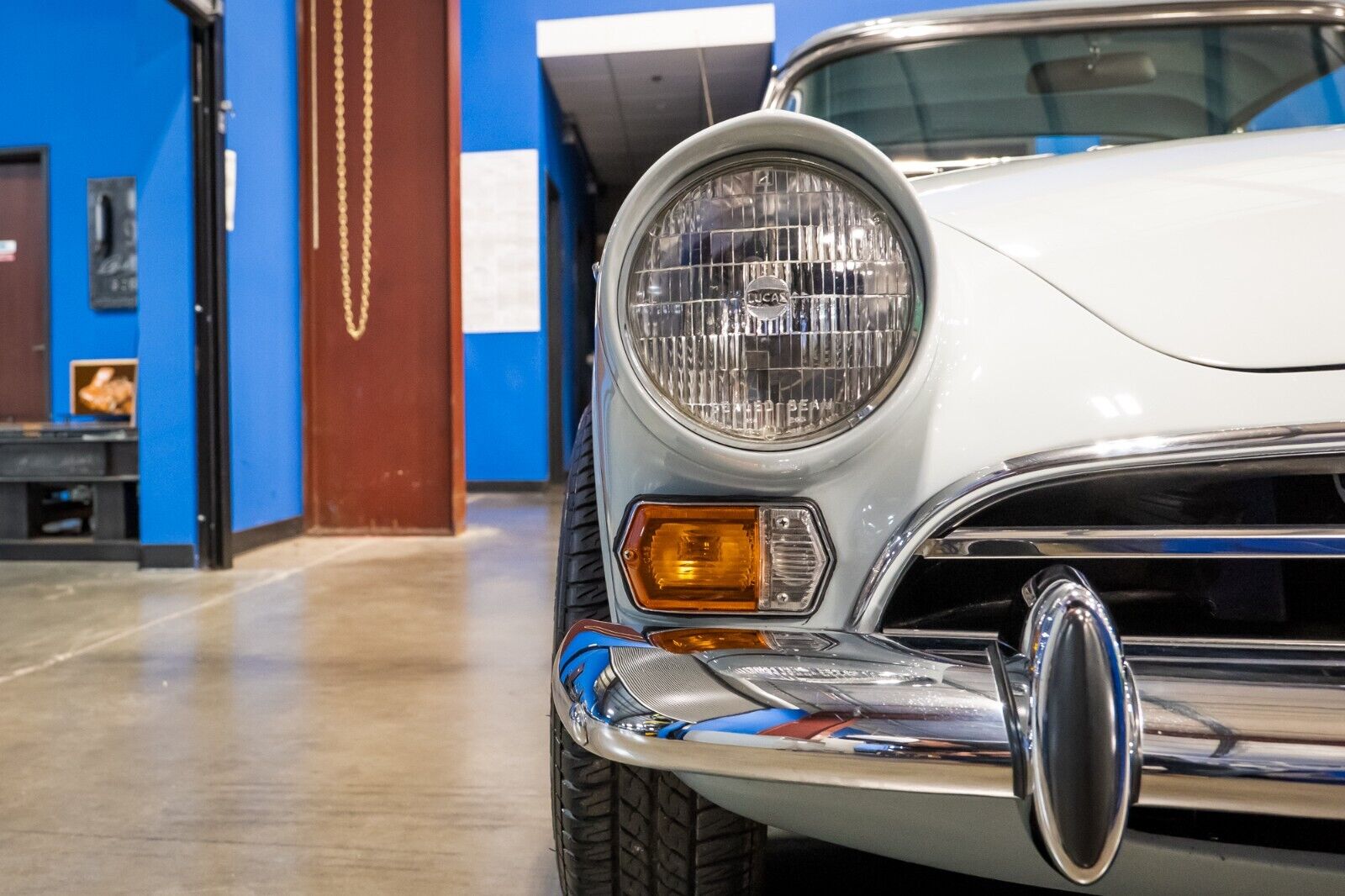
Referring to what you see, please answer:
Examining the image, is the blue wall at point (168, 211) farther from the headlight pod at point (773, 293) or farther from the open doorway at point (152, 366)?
the headlight pod at point (773, 293)

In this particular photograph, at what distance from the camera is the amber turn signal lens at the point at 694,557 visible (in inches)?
29.2

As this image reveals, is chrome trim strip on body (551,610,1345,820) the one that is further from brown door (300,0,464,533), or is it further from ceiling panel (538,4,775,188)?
ceiling panel (538,4,775,188)

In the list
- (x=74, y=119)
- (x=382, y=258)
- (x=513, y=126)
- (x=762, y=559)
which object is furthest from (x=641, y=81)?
(x=762, y=559)

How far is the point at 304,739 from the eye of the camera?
5.02 ft

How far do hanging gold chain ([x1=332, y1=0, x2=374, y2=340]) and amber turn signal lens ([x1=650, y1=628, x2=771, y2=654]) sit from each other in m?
3.69

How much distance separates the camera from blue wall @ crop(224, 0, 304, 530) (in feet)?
11.5

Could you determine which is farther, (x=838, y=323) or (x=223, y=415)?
(x=223, y=415)

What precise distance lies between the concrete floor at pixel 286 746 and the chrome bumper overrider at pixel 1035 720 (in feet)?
1.78

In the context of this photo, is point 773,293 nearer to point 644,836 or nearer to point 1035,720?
point 1035,720

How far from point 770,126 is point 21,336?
209 inches

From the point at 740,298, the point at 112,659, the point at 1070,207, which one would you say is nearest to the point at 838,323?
the point at 740,298

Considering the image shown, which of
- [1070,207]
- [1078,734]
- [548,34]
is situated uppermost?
[548,34]

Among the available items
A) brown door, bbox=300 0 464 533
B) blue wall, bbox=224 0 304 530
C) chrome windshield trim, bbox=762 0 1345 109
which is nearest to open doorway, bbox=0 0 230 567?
blue wall, bbox=224 0 304 530

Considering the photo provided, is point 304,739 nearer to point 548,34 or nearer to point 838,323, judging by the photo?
point 838,323
